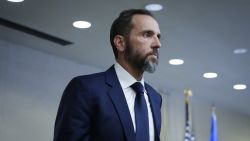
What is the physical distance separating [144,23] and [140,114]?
0.34 m

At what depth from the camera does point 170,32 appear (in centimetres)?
477

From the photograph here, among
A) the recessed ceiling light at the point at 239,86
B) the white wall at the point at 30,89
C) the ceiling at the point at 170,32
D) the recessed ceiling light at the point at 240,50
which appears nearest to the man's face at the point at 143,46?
the ceiling at the point at 170,32

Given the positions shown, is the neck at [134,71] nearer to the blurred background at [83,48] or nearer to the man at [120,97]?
the man at [120,97]

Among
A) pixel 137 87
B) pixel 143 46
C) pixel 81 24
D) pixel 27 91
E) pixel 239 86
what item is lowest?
pixel 137 87

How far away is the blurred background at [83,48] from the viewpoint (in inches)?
168

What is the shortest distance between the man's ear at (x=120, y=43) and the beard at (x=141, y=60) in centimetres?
3

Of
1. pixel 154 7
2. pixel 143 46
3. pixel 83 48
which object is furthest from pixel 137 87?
pixel 83 48

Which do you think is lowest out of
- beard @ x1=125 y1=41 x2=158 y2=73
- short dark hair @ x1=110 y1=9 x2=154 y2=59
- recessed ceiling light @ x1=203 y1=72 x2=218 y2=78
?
beard @ x1=125 y1=41 x2=158 y2=73

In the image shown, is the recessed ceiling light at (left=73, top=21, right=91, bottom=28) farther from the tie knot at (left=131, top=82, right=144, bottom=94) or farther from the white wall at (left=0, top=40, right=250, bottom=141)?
the tie knot at (left=131, top=82, right=144, bottom=94)

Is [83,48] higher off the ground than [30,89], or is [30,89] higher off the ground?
[83,48]

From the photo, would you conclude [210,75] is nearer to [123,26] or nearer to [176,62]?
[176,62]

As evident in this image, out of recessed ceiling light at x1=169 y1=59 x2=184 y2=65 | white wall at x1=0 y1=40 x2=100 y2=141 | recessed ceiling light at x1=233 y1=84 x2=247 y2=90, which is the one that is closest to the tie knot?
white wall at x1=0 y1=40 x2=100 y2=141

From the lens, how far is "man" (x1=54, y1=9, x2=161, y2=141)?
1.39 m

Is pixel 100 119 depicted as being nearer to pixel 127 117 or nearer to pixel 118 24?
pixel 127 117
